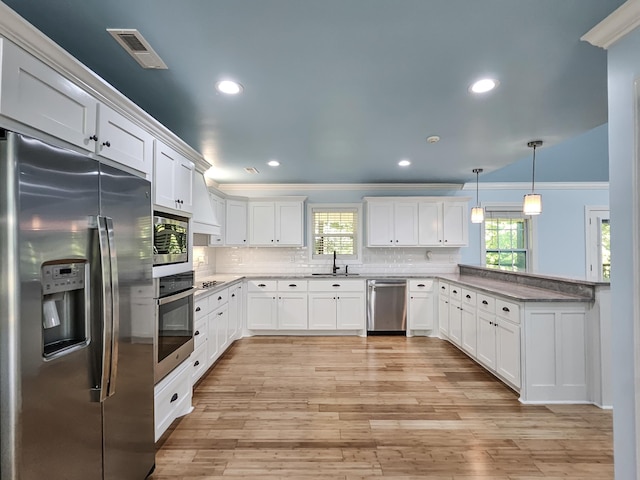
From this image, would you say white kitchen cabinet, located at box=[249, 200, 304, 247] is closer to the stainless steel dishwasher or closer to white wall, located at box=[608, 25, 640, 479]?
the stainless steel dishwasher

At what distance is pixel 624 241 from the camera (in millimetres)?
1539

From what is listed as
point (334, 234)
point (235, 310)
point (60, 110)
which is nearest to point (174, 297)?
point (60, 110)

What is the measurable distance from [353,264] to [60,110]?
4694mm

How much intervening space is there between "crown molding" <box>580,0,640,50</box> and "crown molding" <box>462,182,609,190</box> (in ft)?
14.4

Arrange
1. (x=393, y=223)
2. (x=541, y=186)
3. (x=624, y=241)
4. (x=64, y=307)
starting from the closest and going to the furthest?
(x=64, y=307)
(x=624, y=241)
(x=393, y=223)
(x=541, y=186)

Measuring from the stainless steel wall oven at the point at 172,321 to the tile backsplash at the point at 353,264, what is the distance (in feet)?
9.70

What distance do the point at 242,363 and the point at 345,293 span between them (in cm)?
190

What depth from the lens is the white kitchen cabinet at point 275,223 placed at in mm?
5301

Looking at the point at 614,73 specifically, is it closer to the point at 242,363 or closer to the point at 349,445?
the point at 349,445

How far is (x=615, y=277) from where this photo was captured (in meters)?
1.59

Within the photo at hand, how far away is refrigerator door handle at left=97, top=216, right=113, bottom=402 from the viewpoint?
4.51 ft

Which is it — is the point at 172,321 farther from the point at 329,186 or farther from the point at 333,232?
the point at 329,186

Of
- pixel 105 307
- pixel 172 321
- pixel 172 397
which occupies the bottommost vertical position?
pixel 172 397

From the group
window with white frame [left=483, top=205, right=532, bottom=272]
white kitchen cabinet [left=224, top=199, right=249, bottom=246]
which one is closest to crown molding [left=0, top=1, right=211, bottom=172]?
white kitchen cabinet [left=224, top=199, right=249, bottom=246]
